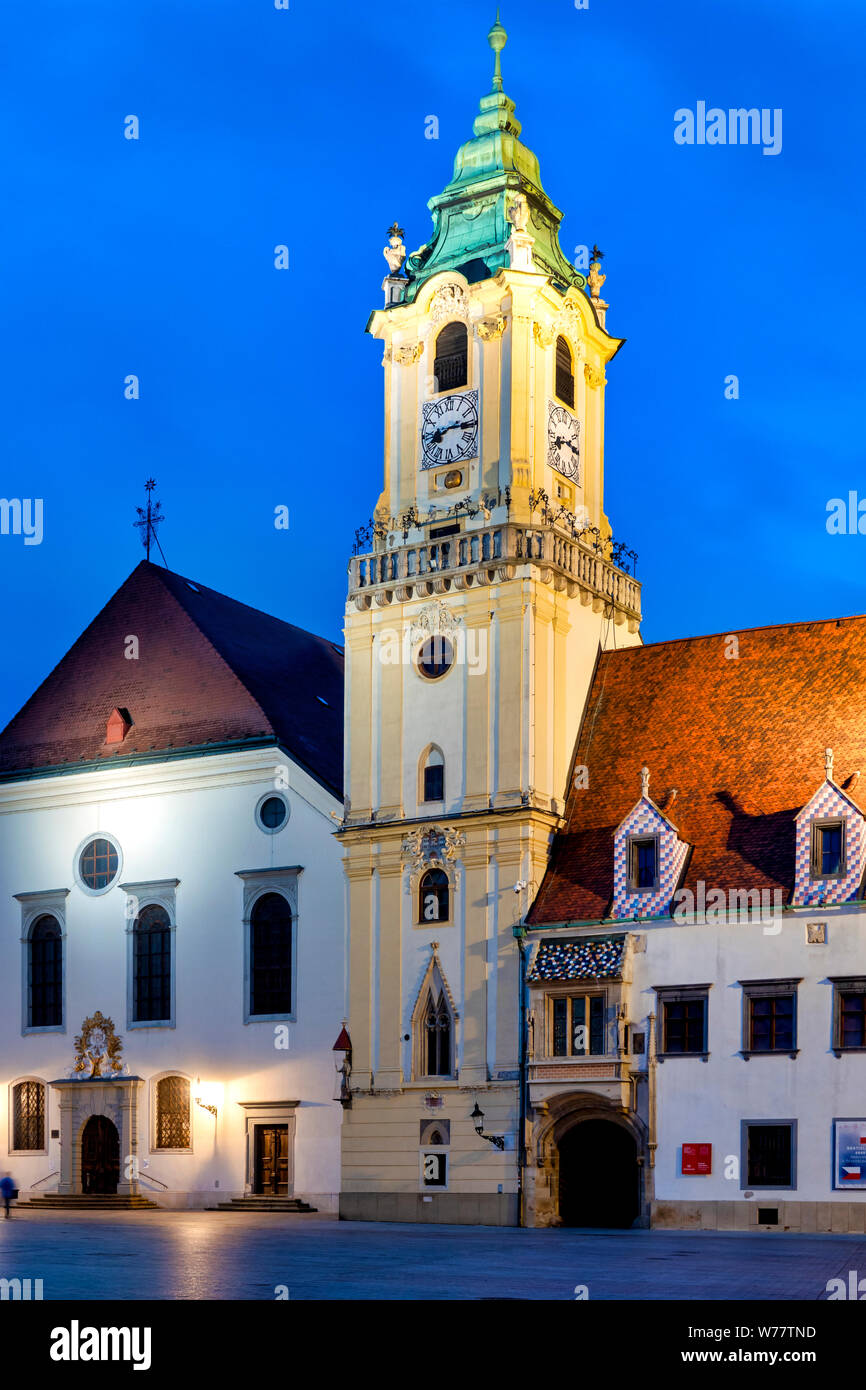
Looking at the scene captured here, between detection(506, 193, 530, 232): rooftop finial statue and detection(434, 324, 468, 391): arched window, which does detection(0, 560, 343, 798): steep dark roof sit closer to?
detection(434, 324, 468, 391): arched window

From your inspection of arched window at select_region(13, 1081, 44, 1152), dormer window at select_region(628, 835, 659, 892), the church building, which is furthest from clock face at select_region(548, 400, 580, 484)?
arched window at select_region(13, 1081, 44, 1152)

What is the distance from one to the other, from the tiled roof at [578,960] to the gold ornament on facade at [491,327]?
16.0 m

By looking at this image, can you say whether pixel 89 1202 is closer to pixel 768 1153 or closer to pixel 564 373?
pixel 768 1153

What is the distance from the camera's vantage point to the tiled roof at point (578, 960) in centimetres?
4225

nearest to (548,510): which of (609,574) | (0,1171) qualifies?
(609,574)

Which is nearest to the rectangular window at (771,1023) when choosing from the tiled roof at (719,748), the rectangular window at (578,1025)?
the tiled roof at (719,748)

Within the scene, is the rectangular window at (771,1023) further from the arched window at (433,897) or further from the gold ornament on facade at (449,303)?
the gold ornament on facade at (449,303)

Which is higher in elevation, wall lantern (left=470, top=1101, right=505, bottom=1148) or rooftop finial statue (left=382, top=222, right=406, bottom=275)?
rooftop finial statue (left=382, top=222, right=406, bottom=275)

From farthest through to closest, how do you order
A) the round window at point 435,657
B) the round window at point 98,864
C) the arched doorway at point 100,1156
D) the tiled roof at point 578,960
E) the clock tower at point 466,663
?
the round window at point 98,864 → the arched doorway at point 100,1156 → the round window at point 435,657 → the clock tower at point 466,663 → the tiled roof at point 578,960

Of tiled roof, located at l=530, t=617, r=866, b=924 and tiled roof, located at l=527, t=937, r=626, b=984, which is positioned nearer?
tiled roof, located at l=527, t=937, r=626, b=984

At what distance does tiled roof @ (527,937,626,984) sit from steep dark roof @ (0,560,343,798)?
9.45m

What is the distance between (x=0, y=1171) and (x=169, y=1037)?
24.0ft

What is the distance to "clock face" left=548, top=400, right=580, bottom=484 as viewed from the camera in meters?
49.4
